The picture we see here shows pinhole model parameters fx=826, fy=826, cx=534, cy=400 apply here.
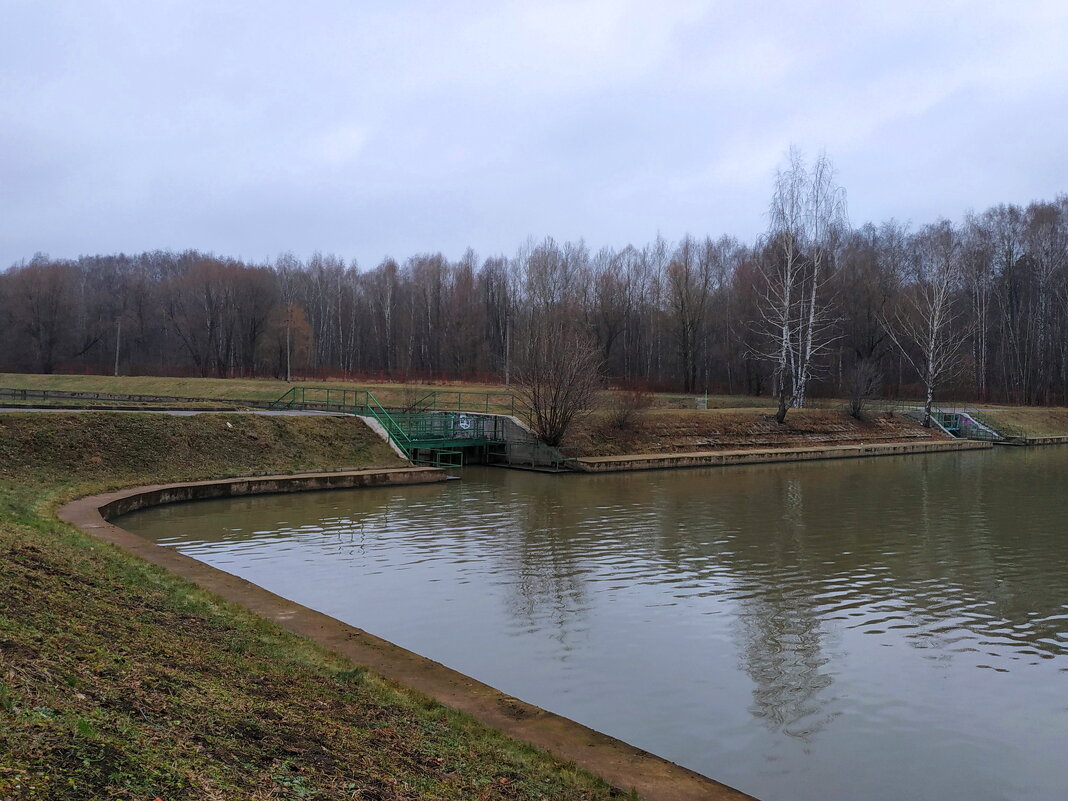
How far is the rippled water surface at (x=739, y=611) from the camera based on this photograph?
6.93 metres

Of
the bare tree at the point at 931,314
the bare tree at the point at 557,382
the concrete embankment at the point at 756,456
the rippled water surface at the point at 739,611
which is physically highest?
the bare tree at the point at 931,314

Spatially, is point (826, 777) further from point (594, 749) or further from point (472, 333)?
point (472, 333)

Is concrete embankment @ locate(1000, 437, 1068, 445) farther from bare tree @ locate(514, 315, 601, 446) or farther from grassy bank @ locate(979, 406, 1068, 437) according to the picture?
bare tree @ locate(514, 315, 601, 446)

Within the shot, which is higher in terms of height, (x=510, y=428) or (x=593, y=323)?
(x=593, y=323)

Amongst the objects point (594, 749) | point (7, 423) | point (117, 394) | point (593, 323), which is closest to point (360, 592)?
point (594, 749)

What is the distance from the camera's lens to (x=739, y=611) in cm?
1097

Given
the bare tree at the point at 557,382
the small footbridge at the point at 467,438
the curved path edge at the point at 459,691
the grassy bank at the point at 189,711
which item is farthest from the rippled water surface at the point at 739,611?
the bare tree at the point at 557,382

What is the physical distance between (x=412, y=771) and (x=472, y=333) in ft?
234

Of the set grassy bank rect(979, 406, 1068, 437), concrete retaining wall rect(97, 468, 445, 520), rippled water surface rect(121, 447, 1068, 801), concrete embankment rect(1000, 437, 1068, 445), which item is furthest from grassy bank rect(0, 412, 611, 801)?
grassy bank rect(979, 406, 1068, 437)

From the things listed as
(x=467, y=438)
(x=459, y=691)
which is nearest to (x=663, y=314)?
(x=467, y=438)

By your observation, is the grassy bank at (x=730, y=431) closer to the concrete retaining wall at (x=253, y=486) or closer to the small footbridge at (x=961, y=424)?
the small footbridge at (x=961, y=424)

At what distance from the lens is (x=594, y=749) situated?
6.18m

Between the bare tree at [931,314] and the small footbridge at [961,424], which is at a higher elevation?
the bare tree at [931,314]

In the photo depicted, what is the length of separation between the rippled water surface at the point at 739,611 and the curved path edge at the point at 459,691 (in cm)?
65
